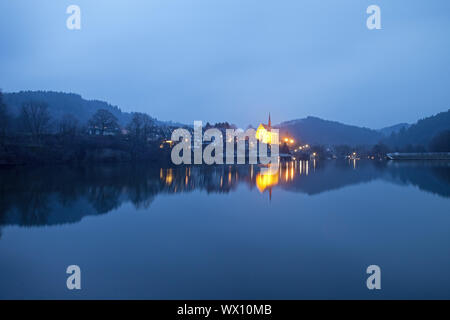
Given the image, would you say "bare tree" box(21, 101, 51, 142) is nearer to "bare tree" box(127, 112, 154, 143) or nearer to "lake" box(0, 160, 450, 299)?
"bare tree" box(127, 112, 154, 143)

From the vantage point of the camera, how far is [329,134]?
468 feet

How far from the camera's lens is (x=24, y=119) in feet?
129

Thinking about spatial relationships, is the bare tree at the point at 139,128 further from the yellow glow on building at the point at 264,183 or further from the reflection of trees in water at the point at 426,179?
the reflection of trees in water at the point at 426,179

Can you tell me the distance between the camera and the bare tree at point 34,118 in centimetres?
3859

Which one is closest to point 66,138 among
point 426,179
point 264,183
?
point 264,183

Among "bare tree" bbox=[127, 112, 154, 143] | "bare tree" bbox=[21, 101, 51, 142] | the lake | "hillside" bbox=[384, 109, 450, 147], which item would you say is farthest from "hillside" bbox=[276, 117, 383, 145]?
the lake

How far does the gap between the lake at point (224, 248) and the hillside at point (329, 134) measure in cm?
12626

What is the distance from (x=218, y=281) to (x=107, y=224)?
14.8 feet

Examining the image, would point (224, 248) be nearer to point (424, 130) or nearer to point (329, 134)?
point (424, 130)

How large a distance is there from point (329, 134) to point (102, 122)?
12058 centimetres

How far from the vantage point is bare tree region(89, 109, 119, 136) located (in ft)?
154

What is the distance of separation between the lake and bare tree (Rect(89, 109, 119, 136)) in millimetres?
39490

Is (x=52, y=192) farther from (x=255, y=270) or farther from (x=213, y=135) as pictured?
(x=213, y=135)

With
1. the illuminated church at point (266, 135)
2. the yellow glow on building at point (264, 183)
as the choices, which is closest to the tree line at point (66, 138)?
→ the yellow glow on building at point (264, 183)
